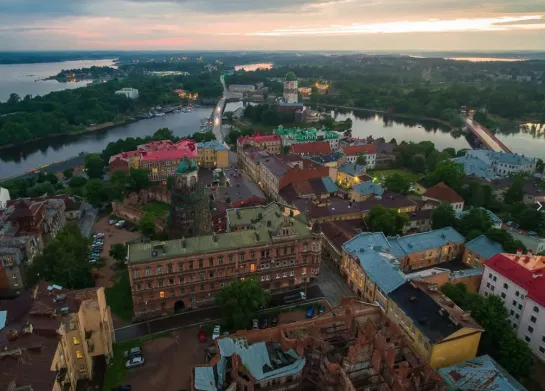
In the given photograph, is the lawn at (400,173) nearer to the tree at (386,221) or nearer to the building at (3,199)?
the tree at (386,221)

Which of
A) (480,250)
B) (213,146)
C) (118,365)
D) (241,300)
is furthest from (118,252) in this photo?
(213,146)

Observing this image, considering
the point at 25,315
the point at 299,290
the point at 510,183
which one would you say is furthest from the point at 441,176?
the point at 25,315

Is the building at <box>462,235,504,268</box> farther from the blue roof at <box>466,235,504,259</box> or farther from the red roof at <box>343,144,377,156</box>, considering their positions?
the red roof at <box>343,144,377,156</box>

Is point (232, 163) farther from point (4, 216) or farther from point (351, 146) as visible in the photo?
point (4, 216)

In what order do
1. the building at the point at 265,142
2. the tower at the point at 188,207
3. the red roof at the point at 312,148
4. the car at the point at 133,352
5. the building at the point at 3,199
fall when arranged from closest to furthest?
the car at the point at 133,352 < the tower at the point at 188,207 < the building at the point at 3,199 < the red roof at the point at 312,148 < the building at the point at 265,142

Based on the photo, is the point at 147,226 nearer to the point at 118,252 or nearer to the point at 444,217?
the point at 118,252

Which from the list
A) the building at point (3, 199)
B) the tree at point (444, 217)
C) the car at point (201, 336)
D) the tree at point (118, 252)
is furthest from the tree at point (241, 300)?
the building at point (3, 199)
